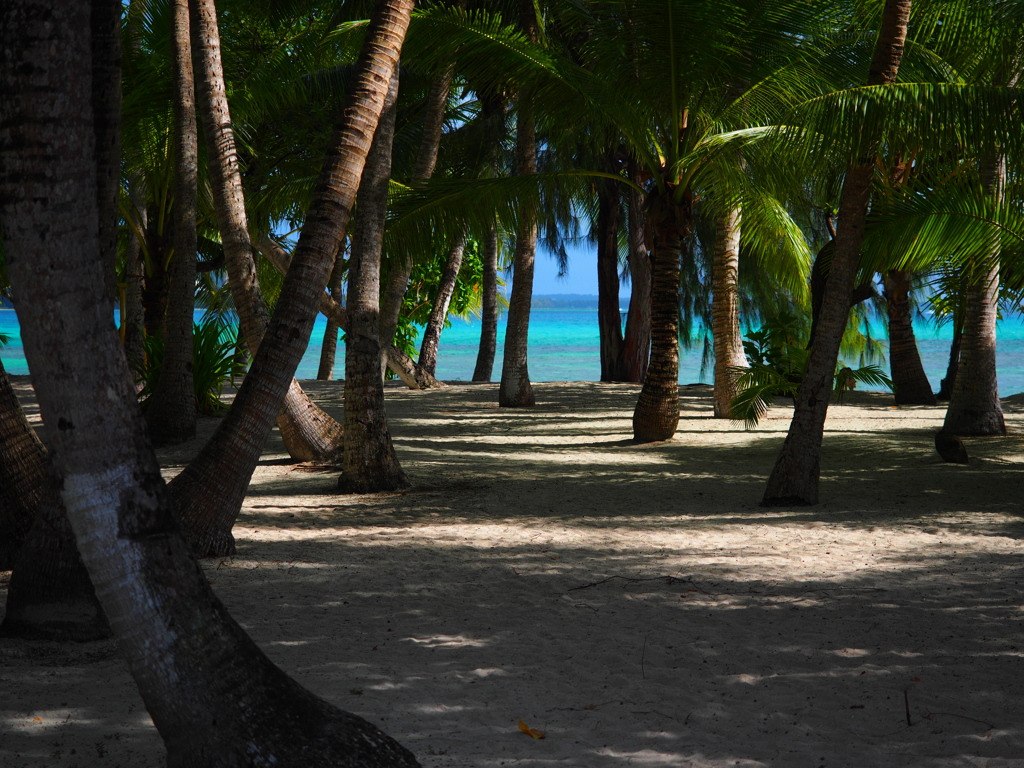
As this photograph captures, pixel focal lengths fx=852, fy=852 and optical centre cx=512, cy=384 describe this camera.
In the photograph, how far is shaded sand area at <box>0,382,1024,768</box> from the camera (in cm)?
286

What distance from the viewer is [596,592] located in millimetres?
4527

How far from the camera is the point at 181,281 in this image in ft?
30.1

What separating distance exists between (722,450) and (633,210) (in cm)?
999

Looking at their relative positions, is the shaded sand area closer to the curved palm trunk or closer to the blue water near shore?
the curved palm trunk

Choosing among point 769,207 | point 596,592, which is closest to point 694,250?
point 769,207

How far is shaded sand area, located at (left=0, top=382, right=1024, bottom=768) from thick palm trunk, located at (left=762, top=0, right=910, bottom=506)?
1.22 ft

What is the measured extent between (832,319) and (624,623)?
3.44 metres

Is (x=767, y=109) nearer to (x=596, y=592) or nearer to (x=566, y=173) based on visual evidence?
(x=566, y=173)

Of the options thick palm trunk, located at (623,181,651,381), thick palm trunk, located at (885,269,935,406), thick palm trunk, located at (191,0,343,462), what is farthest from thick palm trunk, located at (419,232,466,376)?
thick palm trunk, located at (191,0,343,462)

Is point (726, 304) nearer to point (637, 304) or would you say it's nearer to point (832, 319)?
point (832, 319)

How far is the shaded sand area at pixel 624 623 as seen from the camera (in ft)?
9.39

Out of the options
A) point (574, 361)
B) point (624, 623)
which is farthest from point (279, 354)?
point (574, 361)

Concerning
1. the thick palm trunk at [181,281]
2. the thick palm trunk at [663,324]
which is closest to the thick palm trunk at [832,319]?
the thick palm trunk at [663,324]

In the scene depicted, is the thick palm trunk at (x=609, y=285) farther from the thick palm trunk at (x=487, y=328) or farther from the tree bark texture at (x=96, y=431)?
the tree bark texture at (x=96, y=431)
